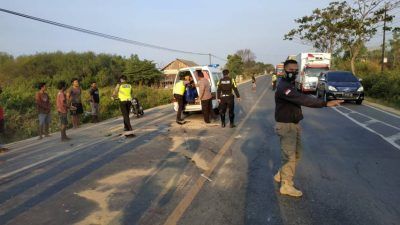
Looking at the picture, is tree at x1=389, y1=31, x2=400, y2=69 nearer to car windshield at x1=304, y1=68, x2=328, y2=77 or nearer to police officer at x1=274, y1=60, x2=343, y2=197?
car windshield at x1=304, y1=68, x2=328, y2=77

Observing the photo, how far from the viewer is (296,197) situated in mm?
5383

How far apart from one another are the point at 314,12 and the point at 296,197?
4684 cm

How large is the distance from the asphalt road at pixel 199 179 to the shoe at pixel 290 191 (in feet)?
0.28

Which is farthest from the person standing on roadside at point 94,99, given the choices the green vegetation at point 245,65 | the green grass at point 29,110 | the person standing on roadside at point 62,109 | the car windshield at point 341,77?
the green vegetation at point 245,65

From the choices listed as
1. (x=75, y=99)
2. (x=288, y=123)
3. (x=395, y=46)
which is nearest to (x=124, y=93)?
(x=75, y=99)

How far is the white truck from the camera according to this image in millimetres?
27625

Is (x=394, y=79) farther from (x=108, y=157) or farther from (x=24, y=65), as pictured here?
(x=24, y=65)

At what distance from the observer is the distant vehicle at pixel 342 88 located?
62.5 ft

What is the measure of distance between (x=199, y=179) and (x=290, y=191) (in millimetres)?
1544

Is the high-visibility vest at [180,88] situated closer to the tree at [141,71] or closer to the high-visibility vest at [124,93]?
the high-visibility vest at [124,93]

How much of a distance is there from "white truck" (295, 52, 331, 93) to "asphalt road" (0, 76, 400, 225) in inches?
653

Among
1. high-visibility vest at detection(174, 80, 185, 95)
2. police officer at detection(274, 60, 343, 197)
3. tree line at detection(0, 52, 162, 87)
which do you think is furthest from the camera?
tree line at detection(0, 52, 162, 87)

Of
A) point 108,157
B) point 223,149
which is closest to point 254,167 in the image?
point 223,149

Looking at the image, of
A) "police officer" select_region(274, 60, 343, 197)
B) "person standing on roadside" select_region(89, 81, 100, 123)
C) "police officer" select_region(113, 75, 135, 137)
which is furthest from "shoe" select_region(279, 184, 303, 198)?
"person standing on roadside" select_region(89, 81, 100, 123)
